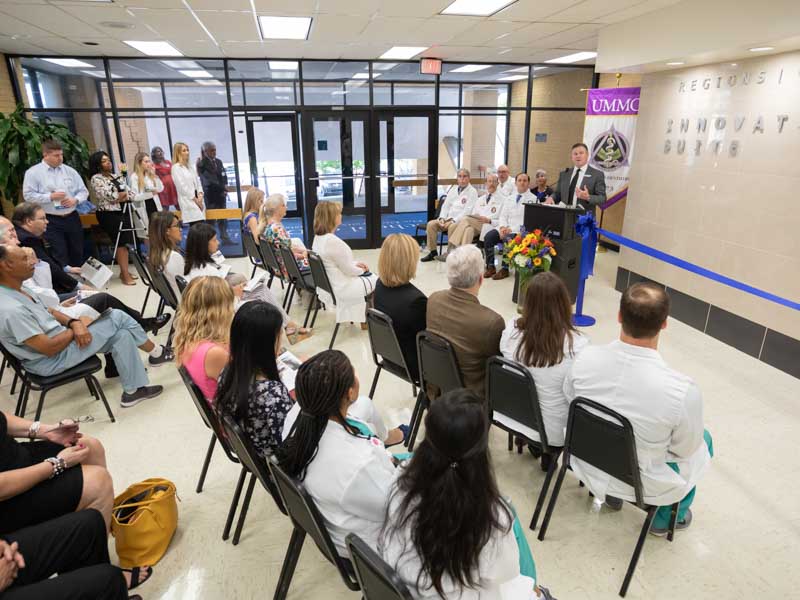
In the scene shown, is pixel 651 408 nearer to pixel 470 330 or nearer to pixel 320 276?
pixel 470 330

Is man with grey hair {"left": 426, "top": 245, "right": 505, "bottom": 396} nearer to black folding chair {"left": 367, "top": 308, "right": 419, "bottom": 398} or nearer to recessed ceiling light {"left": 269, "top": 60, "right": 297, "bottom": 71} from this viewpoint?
black folding chair {"left": 367, "top": 308, "right": 419, "bottom": 398}

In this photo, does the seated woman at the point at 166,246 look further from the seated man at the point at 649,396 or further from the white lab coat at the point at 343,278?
the seated man at the point at 649,396

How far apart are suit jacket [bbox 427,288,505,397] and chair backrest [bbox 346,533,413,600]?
4.62 ft

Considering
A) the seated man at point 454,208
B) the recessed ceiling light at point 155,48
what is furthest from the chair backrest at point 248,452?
the recessed ceiling light at point 155,48

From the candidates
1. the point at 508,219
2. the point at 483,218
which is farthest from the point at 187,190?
the point at 508,219

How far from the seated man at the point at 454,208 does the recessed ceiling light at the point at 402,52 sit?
1.75m

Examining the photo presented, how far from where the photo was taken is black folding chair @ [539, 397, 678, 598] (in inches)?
78.0

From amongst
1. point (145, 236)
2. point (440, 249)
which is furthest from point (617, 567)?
point (145, 236)

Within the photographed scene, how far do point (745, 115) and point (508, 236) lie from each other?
2.91 metres

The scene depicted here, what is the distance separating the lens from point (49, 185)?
591cm

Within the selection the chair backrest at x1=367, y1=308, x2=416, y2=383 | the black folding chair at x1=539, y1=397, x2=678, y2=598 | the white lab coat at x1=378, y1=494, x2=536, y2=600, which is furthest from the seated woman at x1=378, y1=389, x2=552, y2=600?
the chair backrest at x1=367, y1=308, x2=416, y2=383

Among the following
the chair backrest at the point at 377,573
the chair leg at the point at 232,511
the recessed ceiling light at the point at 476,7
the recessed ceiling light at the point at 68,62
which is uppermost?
the recessed ceiling light at the point at 476,7

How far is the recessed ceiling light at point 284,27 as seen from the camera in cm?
507

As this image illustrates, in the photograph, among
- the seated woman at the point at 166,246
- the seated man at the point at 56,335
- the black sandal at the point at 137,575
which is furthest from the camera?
the seated woman at the point at 166,246
